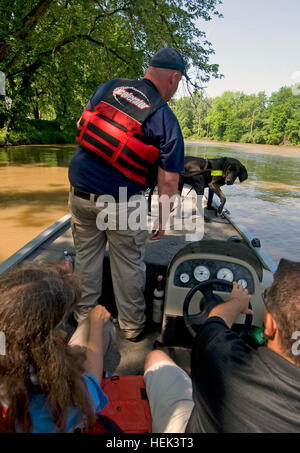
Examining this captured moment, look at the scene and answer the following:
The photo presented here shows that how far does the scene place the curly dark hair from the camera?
0.97 metres

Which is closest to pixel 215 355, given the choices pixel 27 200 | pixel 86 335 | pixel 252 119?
pixel 86 335

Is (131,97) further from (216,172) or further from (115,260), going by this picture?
(216,172)

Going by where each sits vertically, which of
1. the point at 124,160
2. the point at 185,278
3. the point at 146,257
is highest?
the point at 124,160

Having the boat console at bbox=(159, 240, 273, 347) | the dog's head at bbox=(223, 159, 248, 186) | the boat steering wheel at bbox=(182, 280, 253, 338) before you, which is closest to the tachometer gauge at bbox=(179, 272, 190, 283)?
the boat console at bbox=(159, 240, 273, 347)

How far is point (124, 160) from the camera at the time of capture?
6.73ft

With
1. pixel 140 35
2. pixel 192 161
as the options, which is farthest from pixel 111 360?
pixel 140 35

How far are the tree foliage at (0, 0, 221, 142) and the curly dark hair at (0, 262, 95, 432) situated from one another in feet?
31.0

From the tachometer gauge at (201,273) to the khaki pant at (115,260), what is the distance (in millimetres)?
469

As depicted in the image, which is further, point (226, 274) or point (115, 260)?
point (115, 260)

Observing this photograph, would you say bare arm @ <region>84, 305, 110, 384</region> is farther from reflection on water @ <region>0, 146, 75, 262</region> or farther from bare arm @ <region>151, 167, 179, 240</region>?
reflection on water @ <region>0, 146, 75, 262</region>

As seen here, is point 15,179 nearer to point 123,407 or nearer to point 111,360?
point 111,360

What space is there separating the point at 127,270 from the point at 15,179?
11398 millimetres

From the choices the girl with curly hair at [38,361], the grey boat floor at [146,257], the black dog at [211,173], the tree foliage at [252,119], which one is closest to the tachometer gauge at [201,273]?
the grey boat floor at [146,257]

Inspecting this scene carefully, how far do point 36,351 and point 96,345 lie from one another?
594 millimetres
